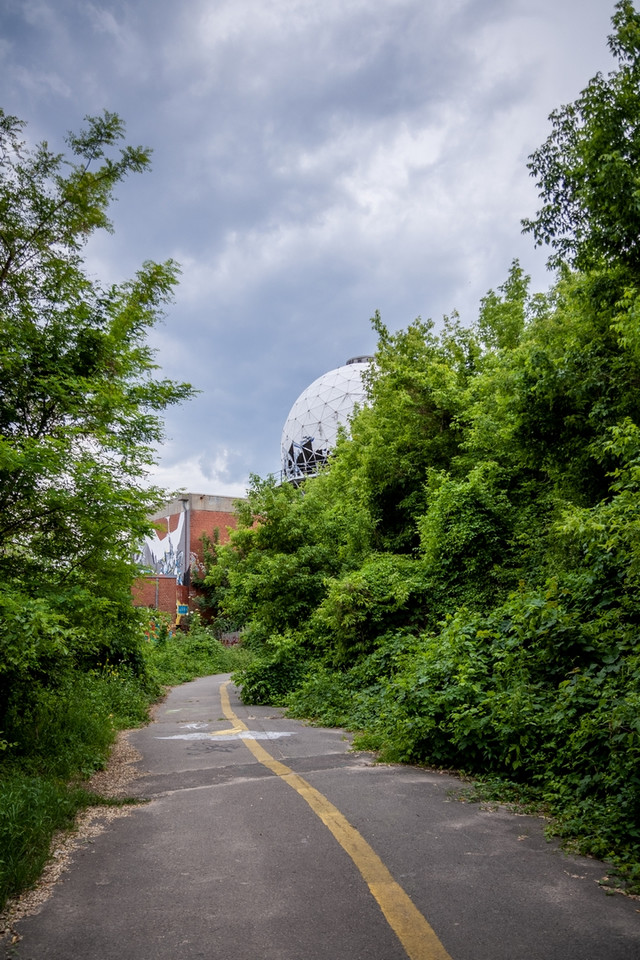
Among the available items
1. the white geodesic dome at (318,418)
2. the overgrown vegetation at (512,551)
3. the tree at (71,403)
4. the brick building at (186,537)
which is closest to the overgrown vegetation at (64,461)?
the tree at (71,403)

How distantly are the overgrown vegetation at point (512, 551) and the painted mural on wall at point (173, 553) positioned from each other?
24768 mm

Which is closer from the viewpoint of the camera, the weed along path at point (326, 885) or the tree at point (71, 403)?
Answer: the weed along path at point (326, 885)

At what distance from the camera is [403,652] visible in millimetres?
12383

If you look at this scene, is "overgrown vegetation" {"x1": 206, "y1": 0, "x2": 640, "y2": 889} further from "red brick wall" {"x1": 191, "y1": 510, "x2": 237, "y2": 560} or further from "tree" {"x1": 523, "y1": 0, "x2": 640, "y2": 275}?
"red brick wall" {"x1": 191, "y1": 510, "x2": 237, "y2": 560}

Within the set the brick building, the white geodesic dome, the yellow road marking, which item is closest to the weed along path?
the yellow road marking

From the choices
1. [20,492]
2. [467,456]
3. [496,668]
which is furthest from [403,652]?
[20,492]

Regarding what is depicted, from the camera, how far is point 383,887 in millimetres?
3816

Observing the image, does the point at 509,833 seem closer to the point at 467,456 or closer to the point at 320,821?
the point at 320,821

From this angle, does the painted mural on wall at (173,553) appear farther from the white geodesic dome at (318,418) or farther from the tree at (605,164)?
the tree at (605,164)

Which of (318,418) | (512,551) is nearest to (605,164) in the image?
(512,551)

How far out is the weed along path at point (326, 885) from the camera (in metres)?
3.17

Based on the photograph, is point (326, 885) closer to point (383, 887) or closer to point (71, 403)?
point (383, 887)

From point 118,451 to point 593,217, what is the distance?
7797 millimetres

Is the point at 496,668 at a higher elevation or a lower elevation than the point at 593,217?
lower
